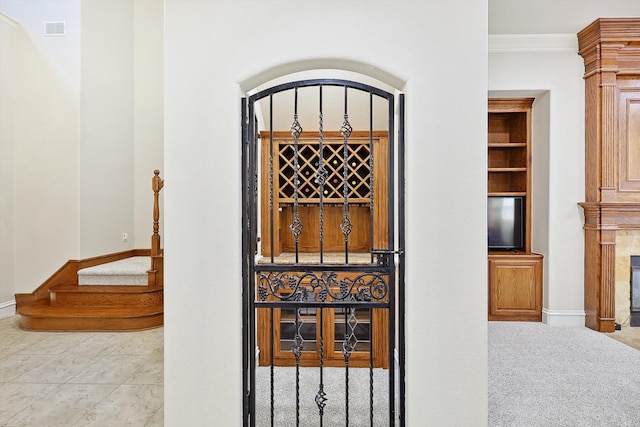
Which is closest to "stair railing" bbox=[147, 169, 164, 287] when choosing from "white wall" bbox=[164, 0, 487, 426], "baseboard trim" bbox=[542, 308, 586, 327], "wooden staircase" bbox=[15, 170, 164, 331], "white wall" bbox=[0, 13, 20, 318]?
"wooden staircase" bbox=[15, 170, 164, 331]

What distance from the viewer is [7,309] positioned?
15.5 ft

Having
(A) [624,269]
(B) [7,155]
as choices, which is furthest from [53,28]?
(A) [624,269]

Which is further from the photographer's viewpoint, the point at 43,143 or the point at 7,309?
the point at 43,143

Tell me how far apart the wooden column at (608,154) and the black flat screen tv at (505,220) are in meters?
0.75

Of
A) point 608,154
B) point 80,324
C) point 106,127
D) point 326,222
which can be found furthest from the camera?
point 106,127

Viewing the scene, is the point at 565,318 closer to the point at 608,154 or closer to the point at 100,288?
the point at 608,154

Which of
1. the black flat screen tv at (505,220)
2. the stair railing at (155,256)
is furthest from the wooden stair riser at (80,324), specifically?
the black flat screen tv at (505,220)

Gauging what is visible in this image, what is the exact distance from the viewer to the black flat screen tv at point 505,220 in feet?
15.7

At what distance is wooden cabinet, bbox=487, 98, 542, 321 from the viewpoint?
4461 millimetres

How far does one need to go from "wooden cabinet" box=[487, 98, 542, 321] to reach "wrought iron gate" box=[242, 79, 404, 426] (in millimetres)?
1956

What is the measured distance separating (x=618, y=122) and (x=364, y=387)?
3.86m

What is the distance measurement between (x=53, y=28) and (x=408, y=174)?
5.35 metres

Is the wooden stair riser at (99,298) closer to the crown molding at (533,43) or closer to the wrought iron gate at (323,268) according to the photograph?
the wrought iron gate at (323,268)

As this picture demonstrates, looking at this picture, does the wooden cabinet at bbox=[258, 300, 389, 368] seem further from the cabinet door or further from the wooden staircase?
the cabinet door
